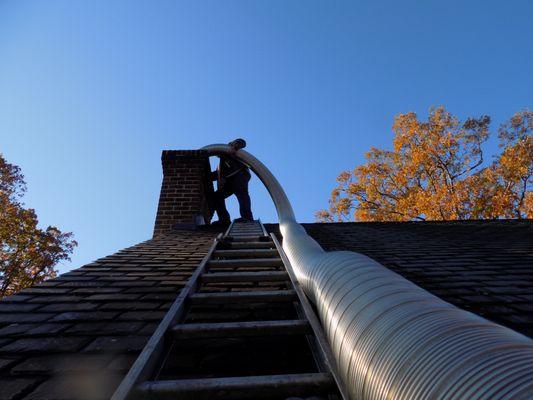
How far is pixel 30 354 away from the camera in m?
1.66

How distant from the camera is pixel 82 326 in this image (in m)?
1.97

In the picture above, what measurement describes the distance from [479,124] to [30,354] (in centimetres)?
2301

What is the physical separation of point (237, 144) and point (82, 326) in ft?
19.0

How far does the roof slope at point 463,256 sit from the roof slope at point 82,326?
2.01 m

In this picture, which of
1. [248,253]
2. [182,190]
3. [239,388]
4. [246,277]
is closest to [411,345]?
[239,388]

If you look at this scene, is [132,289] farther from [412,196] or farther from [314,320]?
[412,196]

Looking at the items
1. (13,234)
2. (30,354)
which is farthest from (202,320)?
(13,234)

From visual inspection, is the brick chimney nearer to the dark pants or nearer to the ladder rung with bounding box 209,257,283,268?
the dark pants

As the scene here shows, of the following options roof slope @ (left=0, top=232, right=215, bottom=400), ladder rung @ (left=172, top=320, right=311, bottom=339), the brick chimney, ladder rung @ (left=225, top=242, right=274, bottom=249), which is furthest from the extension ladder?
the brick chimney

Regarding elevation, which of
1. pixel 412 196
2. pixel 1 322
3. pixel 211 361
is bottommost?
pixel 211 361

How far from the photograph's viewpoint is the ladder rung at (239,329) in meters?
1.79

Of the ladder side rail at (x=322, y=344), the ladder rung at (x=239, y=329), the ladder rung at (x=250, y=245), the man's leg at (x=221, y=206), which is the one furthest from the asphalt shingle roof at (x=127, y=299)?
the man's leg at (x=221, y=206)

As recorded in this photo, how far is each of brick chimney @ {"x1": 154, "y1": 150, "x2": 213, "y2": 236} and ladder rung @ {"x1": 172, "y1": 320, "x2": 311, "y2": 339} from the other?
4.16 meters

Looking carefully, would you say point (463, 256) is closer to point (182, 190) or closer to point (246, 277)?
point (246, 277)
